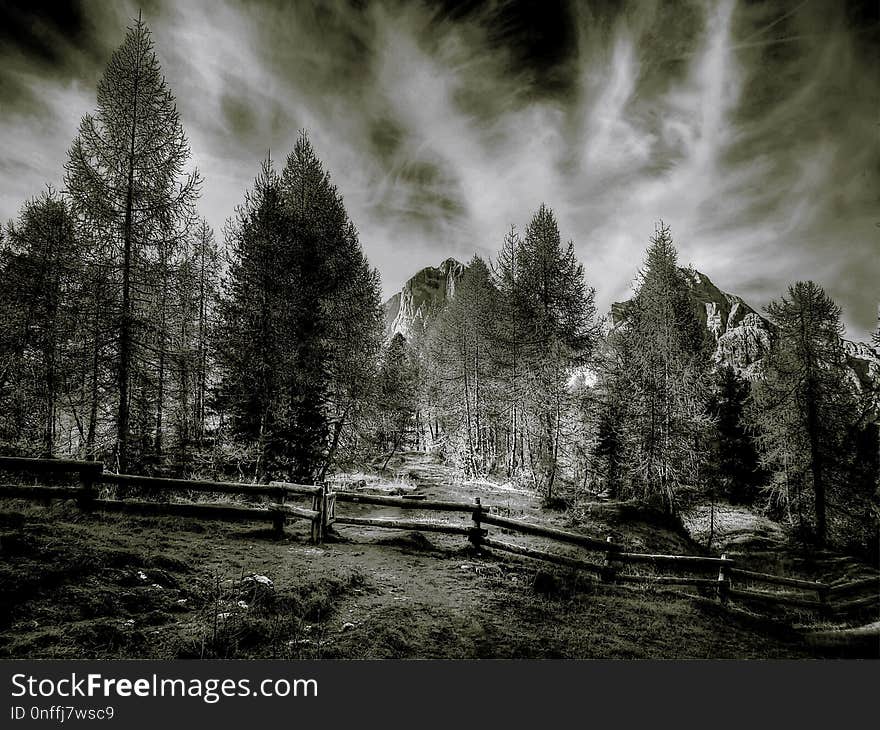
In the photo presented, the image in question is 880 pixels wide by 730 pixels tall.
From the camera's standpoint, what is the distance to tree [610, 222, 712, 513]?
14664 millimetres

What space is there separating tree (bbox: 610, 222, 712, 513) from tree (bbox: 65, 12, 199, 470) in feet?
55.1

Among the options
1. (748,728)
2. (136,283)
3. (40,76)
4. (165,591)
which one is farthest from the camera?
(136,283)

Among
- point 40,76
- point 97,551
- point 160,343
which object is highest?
point 40,76

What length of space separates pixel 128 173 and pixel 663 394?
1854 centimetres

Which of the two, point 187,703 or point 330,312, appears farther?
point 330,312

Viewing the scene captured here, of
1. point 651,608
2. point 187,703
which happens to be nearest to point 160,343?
point 187,703

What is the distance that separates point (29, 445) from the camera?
504 inches

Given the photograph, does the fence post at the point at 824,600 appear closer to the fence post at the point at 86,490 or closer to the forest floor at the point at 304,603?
the forest floor at the point at 304,603

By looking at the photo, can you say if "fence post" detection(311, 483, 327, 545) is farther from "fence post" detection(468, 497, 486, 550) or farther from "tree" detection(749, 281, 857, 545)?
"tree" detection(749, 281, 857, 545)

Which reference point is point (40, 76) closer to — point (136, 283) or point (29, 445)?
point (136, 283)

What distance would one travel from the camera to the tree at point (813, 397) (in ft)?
47.9

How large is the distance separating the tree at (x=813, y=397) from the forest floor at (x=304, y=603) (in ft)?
41.2

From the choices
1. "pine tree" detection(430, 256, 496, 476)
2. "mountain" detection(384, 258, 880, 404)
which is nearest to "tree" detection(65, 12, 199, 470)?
"mountain" detection(384, 258, 880, 404)

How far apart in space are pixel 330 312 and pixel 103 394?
252 inches
